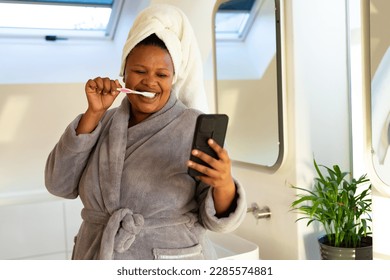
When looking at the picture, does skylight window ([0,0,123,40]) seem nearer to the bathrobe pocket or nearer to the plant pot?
the plant pot

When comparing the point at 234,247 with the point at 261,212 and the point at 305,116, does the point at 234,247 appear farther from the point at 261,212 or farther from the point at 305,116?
the point at 305,116

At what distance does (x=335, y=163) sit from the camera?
4.91 ft

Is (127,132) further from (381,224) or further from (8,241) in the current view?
(8,241)

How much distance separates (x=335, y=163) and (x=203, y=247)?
0.81 m

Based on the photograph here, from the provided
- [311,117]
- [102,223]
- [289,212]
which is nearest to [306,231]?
[289,212]

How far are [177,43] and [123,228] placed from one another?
1.01 ft

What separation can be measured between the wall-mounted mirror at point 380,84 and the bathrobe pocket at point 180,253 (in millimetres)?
559

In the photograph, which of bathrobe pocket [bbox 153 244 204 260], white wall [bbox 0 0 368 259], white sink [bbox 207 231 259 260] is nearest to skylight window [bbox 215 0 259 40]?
white wall [bbox 0 0 368 259]

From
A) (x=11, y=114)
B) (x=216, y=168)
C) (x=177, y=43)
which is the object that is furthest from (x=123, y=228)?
(x=11, y=114)

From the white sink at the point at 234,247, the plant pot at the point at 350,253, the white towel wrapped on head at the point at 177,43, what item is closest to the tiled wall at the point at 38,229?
the white sink at the point at 234,247

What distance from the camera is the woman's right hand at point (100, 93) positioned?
2.51 feet

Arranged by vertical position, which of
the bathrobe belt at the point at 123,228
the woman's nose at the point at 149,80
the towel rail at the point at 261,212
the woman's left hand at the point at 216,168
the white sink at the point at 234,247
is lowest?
the white sink at the point at 234,247

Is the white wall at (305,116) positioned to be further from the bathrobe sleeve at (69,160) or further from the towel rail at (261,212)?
the bathrobe sleeve at (69,160)

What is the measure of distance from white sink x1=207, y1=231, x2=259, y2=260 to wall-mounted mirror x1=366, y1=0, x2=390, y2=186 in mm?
442
